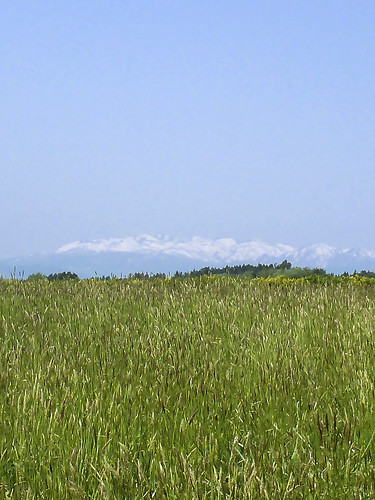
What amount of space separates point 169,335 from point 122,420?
2.30m

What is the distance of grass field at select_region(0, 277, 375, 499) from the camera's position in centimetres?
251

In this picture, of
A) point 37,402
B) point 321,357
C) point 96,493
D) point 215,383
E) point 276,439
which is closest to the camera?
point 96,493

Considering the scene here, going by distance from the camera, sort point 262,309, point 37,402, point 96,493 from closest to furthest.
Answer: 1. point 96,493
2. point 37,402
3. point 262,309

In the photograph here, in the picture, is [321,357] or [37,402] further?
[321,357]

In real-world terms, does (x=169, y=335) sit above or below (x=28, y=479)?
above

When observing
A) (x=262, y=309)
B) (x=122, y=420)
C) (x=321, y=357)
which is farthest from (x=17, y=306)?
(x=122, y=420)

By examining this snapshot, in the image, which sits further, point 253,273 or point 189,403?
point 253,273

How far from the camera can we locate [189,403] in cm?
389

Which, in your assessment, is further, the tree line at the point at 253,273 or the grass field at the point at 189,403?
the tree line at the point at 253,273

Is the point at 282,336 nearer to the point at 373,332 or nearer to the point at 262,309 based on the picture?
the point at 373,332

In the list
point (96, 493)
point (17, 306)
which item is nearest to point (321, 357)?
point (96, 493)

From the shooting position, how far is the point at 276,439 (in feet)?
10.2

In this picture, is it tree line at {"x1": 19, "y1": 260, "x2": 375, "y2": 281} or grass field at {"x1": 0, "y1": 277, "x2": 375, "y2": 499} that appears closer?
grass field at {"x1": 0, "y1": 277, "x2": 375, "y2": 499}

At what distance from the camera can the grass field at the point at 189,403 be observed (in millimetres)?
2510
